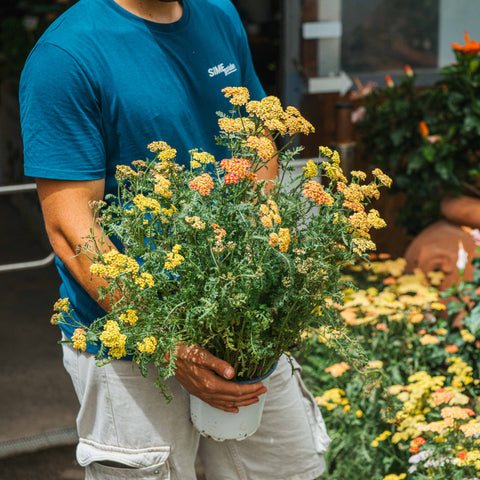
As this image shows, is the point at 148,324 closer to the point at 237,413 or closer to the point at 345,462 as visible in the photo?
the point at 237,413

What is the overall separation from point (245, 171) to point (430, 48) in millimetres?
3947

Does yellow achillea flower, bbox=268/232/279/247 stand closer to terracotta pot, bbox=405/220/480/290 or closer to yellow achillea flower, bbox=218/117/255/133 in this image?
yellow achillea flower, bbox=218/117/255/133

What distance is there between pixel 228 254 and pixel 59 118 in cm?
50

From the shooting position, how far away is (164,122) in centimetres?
174

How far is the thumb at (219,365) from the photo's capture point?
158cm

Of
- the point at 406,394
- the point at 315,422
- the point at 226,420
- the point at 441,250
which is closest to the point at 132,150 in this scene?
the point at 226,420

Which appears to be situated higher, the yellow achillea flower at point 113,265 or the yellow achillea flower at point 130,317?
the yellow achillea flower at point 113,265

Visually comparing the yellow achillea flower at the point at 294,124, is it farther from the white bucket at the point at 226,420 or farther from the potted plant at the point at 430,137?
the potted plant at the point at 430,137

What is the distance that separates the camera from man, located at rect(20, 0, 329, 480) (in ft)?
5.32

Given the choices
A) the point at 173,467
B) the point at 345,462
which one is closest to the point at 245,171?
the point at 173,467

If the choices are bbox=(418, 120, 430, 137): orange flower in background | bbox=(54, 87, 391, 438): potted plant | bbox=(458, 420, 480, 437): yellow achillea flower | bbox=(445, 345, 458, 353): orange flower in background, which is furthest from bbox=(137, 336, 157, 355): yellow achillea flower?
bbox=(418, 120, 430, 137): orange flower in background

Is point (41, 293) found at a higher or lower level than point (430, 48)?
lower

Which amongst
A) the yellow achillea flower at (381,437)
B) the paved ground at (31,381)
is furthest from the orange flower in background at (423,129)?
the paved ground at (31,381)

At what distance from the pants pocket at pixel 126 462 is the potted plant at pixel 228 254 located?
402 millimetres
